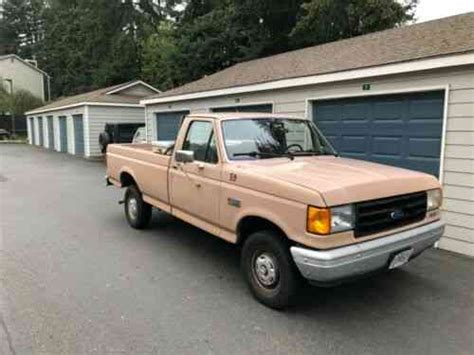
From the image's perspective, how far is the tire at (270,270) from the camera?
399cm

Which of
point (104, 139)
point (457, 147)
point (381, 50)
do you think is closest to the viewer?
point (457, 147)

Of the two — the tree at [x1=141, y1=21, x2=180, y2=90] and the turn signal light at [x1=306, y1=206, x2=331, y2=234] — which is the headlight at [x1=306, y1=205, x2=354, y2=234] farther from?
the tree at [x1=141, y1=21, x2=180, y2=90]

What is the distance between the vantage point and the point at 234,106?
10.9 meters

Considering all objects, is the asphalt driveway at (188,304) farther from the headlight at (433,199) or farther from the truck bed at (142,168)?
the headlight at (433,199)

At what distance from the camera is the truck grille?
3775mm

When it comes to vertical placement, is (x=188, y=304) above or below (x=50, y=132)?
below

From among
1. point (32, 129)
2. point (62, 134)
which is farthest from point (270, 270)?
point (32, 129)

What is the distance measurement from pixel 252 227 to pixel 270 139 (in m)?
1.22

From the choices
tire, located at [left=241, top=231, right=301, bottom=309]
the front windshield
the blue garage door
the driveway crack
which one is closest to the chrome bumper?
tire, located at [left=241, top=231, right=301, bottom=309]

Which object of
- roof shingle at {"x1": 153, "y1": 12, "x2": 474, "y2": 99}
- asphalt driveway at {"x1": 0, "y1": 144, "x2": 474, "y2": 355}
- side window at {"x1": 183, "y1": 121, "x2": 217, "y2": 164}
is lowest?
asphalt driveway at {"x1": 0, "y1": 144, "x2": 474, "y2": 355}

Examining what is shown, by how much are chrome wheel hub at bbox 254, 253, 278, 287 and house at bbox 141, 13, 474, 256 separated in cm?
355

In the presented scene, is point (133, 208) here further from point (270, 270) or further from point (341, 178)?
point (341, 178)

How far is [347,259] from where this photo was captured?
3617 mm

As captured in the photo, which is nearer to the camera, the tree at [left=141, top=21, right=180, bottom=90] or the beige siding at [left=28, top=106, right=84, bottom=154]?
the beige siding at [left=28, top=106, right=84, bottom=154]
